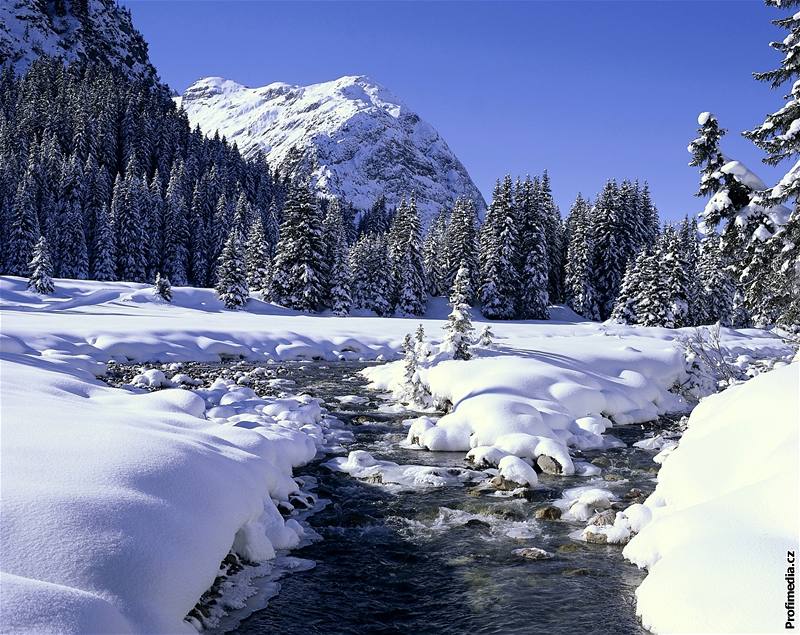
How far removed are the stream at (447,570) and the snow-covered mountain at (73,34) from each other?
175 m

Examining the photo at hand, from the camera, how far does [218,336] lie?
31.2 meters

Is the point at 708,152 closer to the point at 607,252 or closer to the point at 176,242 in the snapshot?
the point at 607,252

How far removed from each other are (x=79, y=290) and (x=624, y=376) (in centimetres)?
4695

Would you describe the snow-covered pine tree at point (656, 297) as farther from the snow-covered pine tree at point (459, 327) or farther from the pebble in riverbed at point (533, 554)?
the pebble in riverbed at point (533, 554)

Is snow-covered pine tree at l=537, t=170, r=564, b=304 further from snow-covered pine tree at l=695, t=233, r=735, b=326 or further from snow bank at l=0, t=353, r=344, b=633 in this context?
snow bank at l=0, t=353, r=344, b=633

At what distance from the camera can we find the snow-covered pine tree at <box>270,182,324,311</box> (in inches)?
2125

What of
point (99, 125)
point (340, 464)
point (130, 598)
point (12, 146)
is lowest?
point (340, 464)

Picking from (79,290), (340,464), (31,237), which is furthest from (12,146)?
(340,464)

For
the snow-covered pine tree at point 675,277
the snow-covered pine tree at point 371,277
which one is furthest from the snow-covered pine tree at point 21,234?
the snow-covered pine tree at point 675,277

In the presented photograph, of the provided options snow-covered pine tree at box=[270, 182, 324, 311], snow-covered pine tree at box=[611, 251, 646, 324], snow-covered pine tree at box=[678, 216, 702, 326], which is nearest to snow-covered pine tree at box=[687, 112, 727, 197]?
snow-covered pine tree at box=[678, 216, 702, 326]

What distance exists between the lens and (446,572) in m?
7.94

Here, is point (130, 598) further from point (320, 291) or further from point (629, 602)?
point (320, 291)

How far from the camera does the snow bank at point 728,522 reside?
18.3 ft

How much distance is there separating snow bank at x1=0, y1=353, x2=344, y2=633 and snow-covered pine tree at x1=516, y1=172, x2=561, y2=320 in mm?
50316
